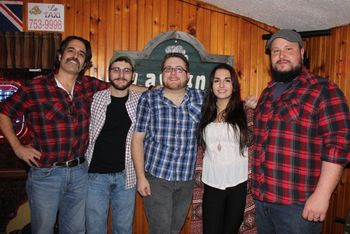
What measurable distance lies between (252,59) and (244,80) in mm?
241

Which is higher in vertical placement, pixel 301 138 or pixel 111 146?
pixel 301 138

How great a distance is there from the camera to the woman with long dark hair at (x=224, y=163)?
2158 mm

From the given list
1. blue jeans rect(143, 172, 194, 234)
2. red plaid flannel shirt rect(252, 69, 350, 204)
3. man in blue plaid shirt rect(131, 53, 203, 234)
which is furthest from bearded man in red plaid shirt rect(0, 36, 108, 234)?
red plaid flannel shirt rect(252, 69, 350, 204)

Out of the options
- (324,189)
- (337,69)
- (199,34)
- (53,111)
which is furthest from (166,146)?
(337,69)

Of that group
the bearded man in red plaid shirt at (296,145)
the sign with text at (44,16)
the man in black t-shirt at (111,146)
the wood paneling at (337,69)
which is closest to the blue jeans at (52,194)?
the man in black t-shirt at (111,146)

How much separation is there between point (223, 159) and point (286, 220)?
0.55 meters

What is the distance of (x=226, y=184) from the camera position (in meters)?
2.15

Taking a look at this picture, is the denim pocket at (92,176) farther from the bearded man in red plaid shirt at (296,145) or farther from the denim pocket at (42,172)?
the bearded man in red plaid shirt at (296,145)

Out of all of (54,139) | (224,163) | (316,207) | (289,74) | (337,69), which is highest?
(337,69)

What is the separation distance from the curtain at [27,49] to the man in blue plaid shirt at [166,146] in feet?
4.06

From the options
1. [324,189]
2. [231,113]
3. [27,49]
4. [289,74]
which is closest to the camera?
[324,189]

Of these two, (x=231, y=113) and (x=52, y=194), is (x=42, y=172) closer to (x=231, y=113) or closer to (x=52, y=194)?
(x=52, y=194)

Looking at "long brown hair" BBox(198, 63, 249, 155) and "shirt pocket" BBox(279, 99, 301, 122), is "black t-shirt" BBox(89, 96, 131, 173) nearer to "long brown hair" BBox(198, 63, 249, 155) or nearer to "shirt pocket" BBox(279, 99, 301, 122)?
"long brown hair" BBox(198, 63, 249, 155)

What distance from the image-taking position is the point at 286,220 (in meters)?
1.85
